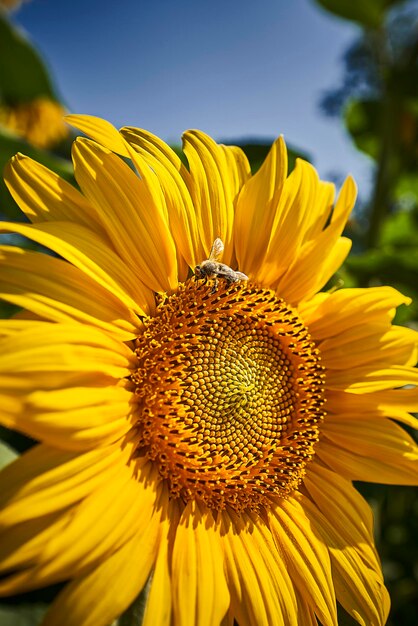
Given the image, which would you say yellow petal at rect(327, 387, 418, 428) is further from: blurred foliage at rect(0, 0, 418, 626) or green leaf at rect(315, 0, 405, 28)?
green leaf at rect(315, 0, 405, 28)

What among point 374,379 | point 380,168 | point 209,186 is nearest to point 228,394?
point 374,379

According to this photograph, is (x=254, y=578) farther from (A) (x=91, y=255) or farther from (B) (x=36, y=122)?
(B) (x=36, y=122)

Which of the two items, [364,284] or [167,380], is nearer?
[167,380]

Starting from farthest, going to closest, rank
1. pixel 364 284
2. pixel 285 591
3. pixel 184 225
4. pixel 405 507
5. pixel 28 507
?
pixel 405 507
pixel 364 284
pixel 184 225
pixel 285 591
pixel 28 507

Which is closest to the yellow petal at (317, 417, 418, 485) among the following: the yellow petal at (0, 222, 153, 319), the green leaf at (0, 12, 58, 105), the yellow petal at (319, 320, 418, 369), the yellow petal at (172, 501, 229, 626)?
the yellow petal at (319, 320, 418, 369)

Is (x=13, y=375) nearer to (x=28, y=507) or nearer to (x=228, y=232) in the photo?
(x=28, y=507)

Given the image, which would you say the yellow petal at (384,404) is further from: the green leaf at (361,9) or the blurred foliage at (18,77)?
the green leaf at (361,9)

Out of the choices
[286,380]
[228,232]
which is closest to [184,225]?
[228,232]

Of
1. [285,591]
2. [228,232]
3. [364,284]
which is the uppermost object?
[364,284]
